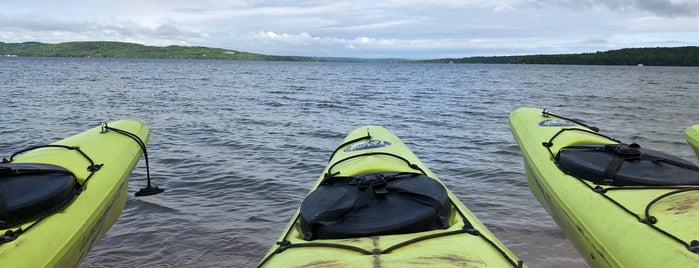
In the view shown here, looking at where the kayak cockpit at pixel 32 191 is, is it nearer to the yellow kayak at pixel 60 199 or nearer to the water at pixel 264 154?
the yellow kayak at pixel 60 199

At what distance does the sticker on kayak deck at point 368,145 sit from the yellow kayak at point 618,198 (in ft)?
5.44

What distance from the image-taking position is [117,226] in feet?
18.7

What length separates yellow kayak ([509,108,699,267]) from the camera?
3.01 meters

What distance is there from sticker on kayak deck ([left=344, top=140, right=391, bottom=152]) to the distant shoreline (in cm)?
11651

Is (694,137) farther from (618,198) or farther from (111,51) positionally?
(111,51)

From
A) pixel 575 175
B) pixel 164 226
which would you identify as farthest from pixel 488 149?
pixel 164 226

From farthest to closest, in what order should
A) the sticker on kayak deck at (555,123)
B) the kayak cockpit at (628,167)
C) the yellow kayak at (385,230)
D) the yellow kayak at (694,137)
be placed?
1. the sticker on kayak deck at (555,123)
2. the yellow kayak at (694,137)
3. the kayak cockpit at (628,167)
4. the yellow kayak at (385,230)

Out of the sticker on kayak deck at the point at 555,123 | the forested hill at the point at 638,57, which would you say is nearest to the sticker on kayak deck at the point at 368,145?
the sticker on kayak deck at the point at 555,123

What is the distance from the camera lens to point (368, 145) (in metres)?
5.14

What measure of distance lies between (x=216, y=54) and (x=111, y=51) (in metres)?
29.0

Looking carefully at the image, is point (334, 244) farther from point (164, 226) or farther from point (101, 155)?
point (164, 226)

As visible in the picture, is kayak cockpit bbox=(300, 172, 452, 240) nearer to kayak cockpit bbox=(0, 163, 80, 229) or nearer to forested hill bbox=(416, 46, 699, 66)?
kayak cockpit bbox=(0, 163, 80, 229)

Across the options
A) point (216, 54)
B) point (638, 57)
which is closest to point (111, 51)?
point (216, 54)

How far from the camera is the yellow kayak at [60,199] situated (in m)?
3.05
